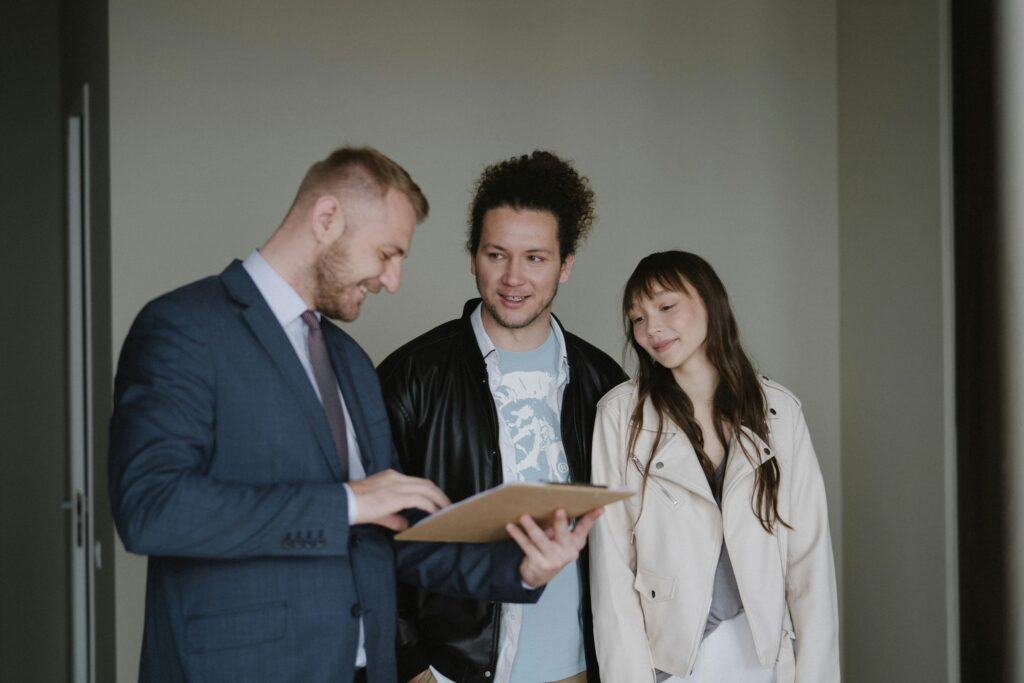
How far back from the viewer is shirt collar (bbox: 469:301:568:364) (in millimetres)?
2420

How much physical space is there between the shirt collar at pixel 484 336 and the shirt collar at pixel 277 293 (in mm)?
742

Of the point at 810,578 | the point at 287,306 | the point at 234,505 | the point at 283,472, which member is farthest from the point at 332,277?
the point at 810,578

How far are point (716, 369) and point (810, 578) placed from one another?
0.56 metres

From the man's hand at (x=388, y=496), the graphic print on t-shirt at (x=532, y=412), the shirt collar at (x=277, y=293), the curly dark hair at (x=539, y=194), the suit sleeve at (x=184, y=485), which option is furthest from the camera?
the curly dark hair at (x=539, y=194)

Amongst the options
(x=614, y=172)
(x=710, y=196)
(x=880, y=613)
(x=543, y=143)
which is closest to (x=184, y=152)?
(x=543, y=143)

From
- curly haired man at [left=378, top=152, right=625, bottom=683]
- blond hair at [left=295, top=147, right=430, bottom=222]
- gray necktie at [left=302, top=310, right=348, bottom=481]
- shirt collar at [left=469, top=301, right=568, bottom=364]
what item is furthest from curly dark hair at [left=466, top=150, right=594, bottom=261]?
gray necktie at [left=302, top=310, right=348, bottom=481]

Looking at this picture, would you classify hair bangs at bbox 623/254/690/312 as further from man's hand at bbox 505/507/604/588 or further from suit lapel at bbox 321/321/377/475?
suit lapel at bbox 321/321/377/475

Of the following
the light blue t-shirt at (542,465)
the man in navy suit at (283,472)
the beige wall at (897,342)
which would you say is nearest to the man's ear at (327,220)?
the man in navy suit at (283,472)

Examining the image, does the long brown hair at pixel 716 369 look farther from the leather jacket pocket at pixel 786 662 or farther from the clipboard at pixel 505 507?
the clipboard at pixel 505 507

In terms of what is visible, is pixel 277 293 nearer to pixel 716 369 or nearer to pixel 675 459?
pixel 675 459

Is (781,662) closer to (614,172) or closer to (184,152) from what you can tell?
(614,172)

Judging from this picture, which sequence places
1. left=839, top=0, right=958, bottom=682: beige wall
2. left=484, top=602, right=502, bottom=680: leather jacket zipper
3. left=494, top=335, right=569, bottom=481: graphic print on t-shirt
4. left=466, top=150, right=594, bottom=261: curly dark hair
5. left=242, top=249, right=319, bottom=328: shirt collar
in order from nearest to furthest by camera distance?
left=242, top=249, right=319, bottom=328: shirt collar, left=484, top=602, right=502, bottom=680: leather jacket zipper, left=494, top=335, right=569, bottom=481: graphic print on t-shirt, left=466, top=150, right=594, bottom=261: curly dark hair, left=839, top=0, right=958, bottom=682: beige wall

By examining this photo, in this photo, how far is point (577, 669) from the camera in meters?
2.28

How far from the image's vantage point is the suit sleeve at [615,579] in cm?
212
